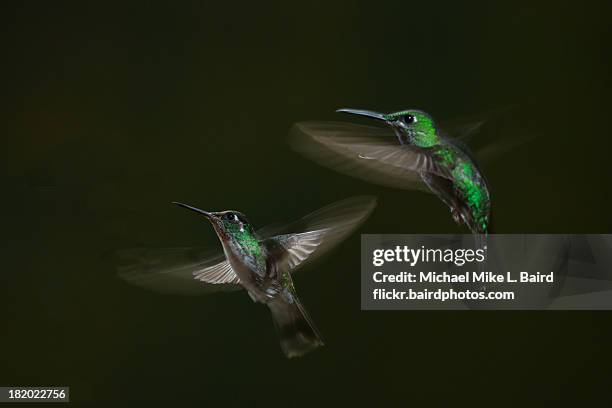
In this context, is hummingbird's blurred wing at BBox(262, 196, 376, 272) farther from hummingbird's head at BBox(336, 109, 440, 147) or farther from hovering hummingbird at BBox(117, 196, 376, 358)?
hummingbird's head at BBox(336, 109, 440, 147)

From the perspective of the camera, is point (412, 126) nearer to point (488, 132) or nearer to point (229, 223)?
point (488, 132)

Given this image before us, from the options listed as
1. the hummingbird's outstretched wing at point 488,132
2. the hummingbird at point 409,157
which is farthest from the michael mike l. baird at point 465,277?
the hummingbird's outstretched wing at point 488,132

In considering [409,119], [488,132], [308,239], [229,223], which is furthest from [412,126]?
[229,223]

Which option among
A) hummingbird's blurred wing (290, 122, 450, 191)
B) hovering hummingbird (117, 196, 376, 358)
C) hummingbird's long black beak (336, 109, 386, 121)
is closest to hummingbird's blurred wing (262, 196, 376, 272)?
hovering hummingbird (117, 196, 376, 358)

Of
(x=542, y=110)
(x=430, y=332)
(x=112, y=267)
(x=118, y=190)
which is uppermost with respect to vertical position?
(x=542, y=110)

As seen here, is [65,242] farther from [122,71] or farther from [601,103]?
[601,103]

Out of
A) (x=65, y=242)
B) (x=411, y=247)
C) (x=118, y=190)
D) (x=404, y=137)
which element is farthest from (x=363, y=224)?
(x=65, y=242)

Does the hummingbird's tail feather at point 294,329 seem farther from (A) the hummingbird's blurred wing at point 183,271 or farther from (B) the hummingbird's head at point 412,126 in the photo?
(B) the hummingbird's head at point 412,126
